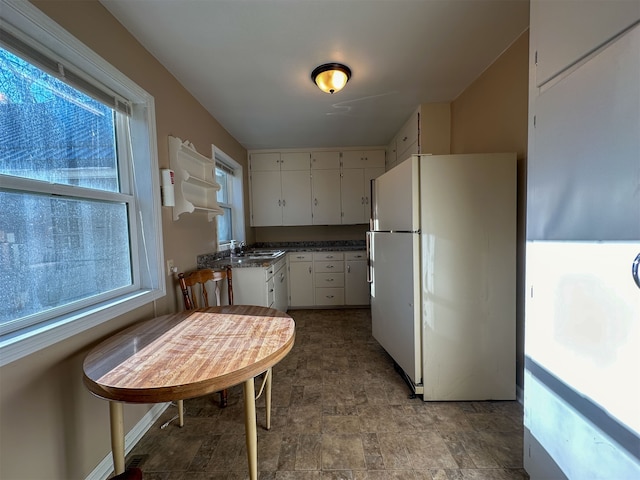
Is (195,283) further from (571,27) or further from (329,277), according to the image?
(571,27)

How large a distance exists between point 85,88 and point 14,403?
1.42m

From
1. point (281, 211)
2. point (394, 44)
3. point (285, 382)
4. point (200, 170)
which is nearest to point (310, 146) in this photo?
point (281, 211)

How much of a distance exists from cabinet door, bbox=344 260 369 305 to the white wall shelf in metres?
2.05

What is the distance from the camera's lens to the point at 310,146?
13.0 feet

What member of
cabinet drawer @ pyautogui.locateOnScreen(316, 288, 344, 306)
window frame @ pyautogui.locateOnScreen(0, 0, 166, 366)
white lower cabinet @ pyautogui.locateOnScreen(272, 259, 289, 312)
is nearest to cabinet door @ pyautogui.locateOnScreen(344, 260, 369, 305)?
cabinet drawer @ pyautogui.locateOnScreen(316, 288, 344, 306)

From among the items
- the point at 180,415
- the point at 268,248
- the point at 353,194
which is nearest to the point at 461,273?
the point at 180,415

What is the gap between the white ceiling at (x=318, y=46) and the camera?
144cm

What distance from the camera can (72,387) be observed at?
3.83ft

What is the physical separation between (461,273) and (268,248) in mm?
3214

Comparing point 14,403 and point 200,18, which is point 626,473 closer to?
point 14,403

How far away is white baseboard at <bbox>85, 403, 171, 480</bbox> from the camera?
1.27 meters

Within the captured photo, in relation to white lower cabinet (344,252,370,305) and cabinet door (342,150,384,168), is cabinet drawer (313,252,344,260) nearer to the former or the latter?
white lower cabinet (344,252,370,305)

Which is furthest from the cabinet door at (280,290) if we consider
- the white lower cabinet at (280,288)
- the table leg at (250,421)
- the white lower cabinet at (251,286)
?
the table leg at (250,421)

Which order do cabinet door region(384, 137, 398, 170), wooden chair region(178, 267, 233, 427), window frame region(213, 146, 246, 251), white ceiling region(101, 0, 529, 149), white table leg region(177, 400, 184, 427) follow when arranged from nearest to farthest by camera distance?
white ceiling region(101, 0, 529, 149), white table leg region(177, 400, 184, 427), wooden chair region(178, 267, 233, 427), cabinet door region(384, 137, 398, 170), window frame region(213, 146, 246, 251)
